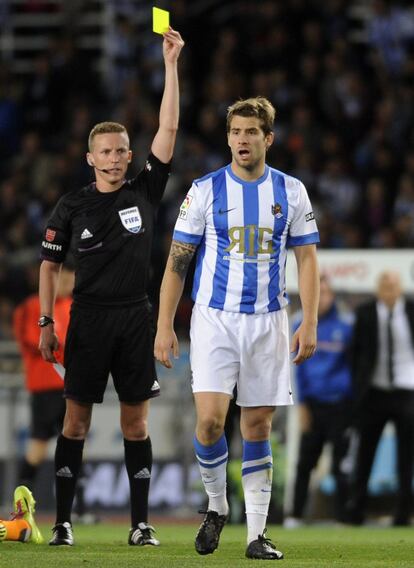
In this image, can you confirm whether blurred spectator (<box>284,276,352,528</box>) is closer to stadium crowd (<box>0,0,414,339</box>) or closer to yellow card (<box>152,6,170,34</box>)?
stadium crowd (<box>0,0,414,339</box>)

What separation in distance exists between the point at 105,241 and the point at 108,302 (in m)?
0.32

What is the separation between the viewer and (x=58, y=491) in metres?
7.91

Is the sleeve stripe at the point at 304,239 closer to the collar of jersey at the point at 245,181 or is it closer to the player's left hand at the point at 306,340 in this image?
→ the collar of jersey at the point at 245,181

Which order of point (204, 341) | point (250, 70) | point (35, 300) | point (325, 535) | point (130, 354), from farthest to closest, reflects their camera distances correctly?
1. point (250, 70)
2. point (35, 300)
3. point (325, 535)
4. point (130, 354)
5. point (204, 341)

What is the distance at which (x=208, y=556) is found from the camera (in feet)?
23.5

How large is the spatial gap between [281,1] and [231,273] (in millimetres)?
11887

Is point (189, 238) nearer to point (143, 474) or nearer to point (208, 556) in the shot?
point (143, 474)

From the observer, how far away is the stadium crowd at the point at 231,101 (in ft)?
53.0

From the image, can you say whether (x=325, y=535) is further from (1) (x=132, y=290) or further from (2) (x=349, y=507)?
(1) (x=132, y=290)

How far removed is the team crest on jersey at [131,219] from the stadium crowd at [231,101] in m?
7.29

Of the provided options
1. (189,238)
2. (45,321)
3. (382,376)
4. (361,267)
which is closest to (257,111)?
(189,238)

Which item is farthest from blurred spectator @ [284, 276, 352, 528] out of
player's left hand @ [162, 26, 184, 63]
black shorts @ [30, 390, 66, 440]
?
player's left hand @ [162, 26, 184, 63]

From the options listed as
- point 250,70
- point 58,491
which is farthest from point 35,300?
point 250,70

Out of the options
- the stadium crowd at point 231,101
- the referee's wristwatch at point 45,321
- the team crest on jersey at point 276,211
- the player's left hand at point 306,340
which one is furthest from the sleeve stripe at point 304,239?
the stadium crowd at point 231,101
